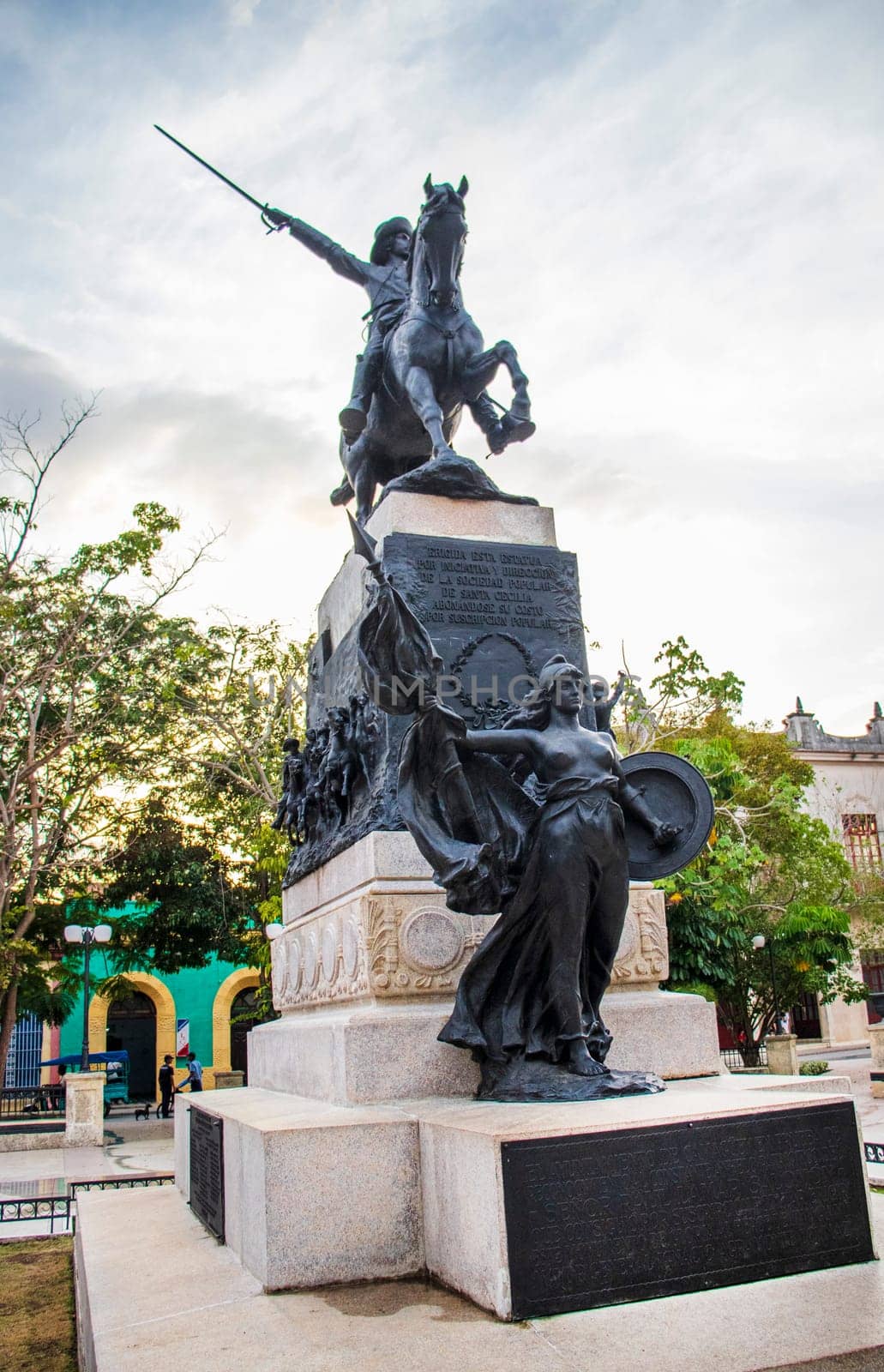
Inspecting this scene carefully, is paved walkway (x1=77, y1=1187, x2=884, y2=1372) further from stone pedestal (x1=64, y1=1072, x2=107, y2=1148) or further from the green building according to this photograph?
the green building

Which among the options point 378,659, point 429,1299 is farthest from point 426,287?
point 429,1299

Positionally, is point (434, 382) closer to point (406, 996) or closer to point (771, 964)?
point (406, 996)

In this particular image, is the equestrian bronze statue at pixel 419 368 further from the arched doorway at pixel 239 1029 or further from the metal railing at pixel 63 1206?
the arched doorway at pixel 239 1029

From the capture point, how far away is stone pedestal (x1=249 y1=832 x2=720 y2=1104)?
4.99 meters

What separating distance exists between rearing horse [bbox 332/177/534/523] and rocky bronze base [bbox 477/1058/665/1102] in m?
3.53

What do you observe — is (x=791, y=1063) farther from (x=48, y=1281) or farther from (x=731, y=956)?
(x=48, y=1281)

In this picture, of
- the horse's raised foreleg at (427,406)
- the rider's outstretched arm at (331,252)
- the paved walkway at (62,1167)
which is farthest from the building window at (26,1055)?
the horse's raised foreleg at (427,406)

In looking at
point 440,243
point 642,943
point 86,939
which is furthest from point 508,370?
point 86,939

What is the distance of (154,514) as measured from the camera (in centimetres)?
2230

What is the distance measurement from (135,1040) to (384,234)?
3016 centimetres

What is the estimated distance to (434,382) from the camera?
7352 millimetres

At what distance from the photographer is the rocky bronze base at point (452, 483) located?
675 cm

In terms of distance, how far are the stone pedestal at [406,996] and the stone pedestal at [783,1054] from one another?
57.4 ft

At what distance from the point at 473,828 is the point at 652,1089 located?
4.24 feet
